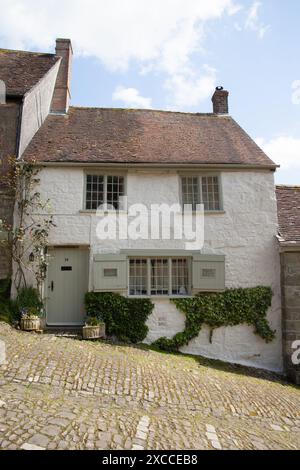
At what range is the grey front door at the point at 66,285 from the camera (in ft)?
32.1

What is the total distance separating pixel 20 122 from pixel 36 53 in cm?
541

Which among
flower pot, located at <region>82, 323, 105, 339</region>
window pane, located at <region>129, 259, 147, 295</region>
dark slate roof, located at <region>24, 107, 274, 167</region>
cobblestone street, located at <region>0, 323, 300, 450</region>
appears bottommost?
cobblestone street, located at <region>0, 323, 300, 450</region>

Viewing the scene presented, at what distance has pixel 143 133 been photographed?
12273 millimetres

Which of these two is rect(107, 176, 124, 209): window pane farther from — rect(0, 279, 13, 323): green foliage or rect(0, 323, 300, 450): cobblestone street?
rect(0, 323, 300, 450): cobblestone street

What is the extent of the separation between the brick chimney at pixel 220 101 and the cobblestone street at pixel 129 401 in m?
10.7

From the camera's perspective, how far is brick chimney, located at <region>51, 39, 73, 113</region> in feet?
43.3

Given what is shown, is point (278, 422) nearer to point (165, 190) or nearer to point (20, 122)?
point (165, 190)

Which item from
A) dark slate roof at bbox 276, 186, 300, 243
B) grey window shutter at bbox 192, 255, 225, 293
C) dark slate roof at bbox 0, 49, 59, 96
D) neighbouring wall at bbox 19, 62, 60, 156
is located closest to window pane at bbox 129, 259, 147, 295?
grey window shutter at bbox 192, 255, 225, 293

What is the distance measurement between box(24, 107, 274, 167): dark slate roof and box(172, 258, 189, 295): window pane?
3199 mm

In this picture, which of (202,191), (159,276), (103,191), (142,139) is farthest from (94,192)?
(202,191)

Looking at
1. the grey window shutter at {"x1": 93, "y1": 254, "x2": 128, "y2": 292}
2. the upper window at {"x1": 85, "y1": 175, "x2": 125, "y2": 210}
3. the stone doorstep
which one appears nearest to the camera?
the stone doorstep

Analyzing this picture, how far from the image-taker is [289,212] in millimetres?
10992

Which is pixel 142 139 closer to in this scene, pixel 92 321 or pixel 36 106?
pixel 36 106

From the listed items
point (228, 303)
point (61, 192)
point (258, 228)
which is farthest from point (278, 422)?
point (61, 192)
